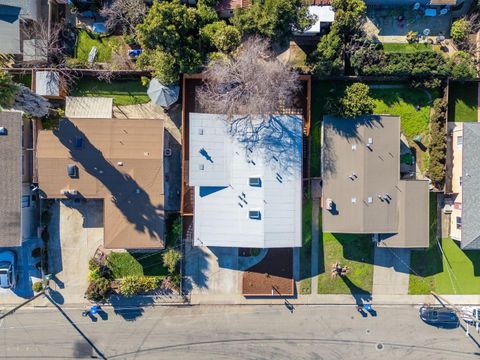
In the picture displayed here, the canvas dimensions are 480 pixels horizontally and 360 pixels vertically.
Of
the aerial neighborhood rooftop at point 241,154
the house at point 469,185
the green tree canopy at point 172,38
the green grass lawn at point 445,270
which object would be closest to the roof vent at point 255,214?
the aerial neighborhood rooftop at point 241,154

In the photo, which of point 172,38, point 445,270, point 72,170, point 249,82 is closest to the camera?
point 172,38

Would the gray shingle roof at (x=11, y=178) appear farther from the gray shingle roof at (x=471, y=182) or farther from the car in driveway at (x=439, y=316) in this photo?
the gray shingle roof at (x=471, y=182)

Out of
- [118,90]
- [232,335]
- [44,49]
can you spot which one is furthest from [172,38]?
[232,335]

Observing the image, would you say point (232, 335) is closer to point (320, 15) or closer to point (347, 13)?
point (320, 15)

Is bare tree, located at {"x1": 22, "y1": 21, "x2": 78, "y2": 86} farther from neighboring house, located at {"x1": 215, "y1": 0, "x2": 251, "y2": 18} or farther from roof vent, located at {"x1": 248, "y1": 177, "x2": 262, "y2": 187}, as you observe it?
roof vent, located at {"x1": 248, "y1": 177, "x2": 262, "y2": 187}

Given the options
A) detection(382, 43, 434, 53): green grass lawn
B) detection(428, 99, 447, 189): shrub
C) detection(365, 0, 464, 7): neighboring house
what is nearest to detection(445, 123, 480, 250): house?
detection(428, 99, 447, 189): shrub

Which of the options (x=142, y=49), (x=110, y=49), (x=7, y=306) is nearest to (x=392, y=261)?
(x=142, y=49)
